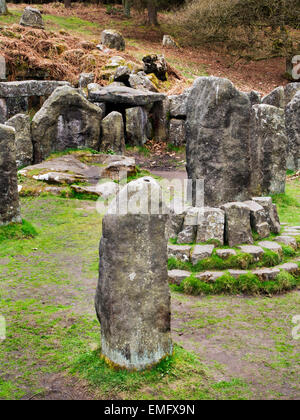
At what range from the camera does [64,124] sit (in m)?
14.4

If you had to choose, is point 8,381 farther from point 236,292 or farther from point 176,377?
point 236,292

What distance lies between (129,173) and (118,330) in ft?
29.5

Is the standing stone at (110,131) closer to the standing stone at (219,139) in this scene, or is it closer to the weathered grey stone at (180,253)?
the standing stone at (219,139)

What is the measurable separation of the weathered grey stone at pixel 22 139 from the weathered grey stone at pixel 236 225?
7244 mm

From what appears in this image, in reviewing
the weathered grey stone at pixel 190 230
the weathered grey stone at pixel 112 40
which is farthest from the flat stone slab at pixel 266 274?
the weathered grey stone at pixel 112 40

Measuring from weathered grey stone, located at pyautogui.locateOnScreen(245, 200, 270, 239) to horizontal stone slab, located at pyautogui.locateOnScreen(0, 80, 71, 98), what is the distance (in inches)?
414

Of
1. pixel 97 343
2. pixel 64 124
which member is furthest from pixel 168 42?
pixel 97 343

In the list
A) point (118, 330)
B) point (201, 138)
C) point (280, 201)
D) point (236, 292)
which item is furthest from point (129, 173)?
point (118, 330)

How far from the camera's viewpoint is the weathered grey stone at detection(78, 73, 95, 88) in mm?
19250

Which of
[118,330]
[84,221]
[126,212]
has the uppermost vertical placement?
[126,212]

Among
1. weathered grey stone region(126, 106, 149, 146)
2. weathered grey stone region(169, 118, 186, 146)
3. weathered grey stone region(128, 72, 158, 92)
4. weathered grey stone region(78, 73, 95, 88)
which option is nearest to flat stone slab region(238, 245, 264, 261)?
weathered grey stone region(126, 106, 149, 146)

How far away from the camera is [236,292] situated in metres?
6.89

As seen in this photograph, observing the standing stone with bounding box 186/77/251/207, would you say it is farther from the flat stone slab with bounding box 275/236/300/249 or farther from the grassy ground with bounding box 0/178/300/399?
the grassy ground with bounding box 0/178/300/399

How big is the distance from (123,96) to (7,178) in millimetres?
8867
